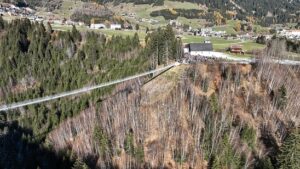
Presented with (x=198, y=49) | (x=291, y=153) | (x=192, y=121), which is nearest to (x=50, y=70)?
(x=198, y=49)

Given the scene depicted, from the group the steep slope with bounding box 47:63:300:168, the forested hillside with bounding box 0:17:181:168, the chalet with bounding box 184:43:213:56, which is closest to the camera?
the steep slope with bounding box 47:63:300:168

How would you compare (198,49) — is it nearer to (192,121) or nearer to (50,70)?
(192,121)

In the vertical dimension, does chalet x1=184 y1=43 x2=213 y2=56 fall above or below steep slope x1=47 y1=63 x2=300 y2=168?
above

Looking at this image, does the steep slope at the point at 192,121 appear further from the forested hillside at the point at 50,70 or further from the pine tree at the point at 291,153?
the pine tree at the point at 291,153

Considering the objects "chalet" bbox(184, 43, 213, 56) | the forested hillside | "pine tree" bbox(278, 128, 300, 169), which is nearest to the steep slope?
the forested hillside

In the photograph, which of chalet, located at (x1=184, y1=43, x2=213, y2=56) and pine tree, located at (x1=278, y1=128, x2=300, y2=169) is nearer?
pine tree, located at (x1=278, y1=128, x2=300, y2=169)

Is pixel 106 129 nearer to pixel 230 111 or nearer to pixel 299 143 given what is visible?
pixel 230 111

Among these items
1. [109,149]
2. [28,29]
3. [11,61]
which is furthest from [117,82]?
[28,29]

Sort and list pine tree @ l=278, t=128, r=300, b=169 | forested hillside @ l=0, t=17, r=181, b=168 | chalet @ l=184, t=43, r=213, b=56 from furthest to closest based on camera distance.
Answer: chalet @ l=184, t=43, r=213, b=56
forested hillside @ l=0, t=17, r=181, b=168
pine tree @ l=278, t=128, r=300, b=169

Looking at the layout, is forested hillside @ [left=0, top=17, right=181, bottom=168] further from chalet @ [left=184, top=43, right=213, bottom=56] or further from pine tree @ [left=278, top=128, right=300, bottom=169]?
pine tree @ [left=278, top=128, right=300, bottom=169]
